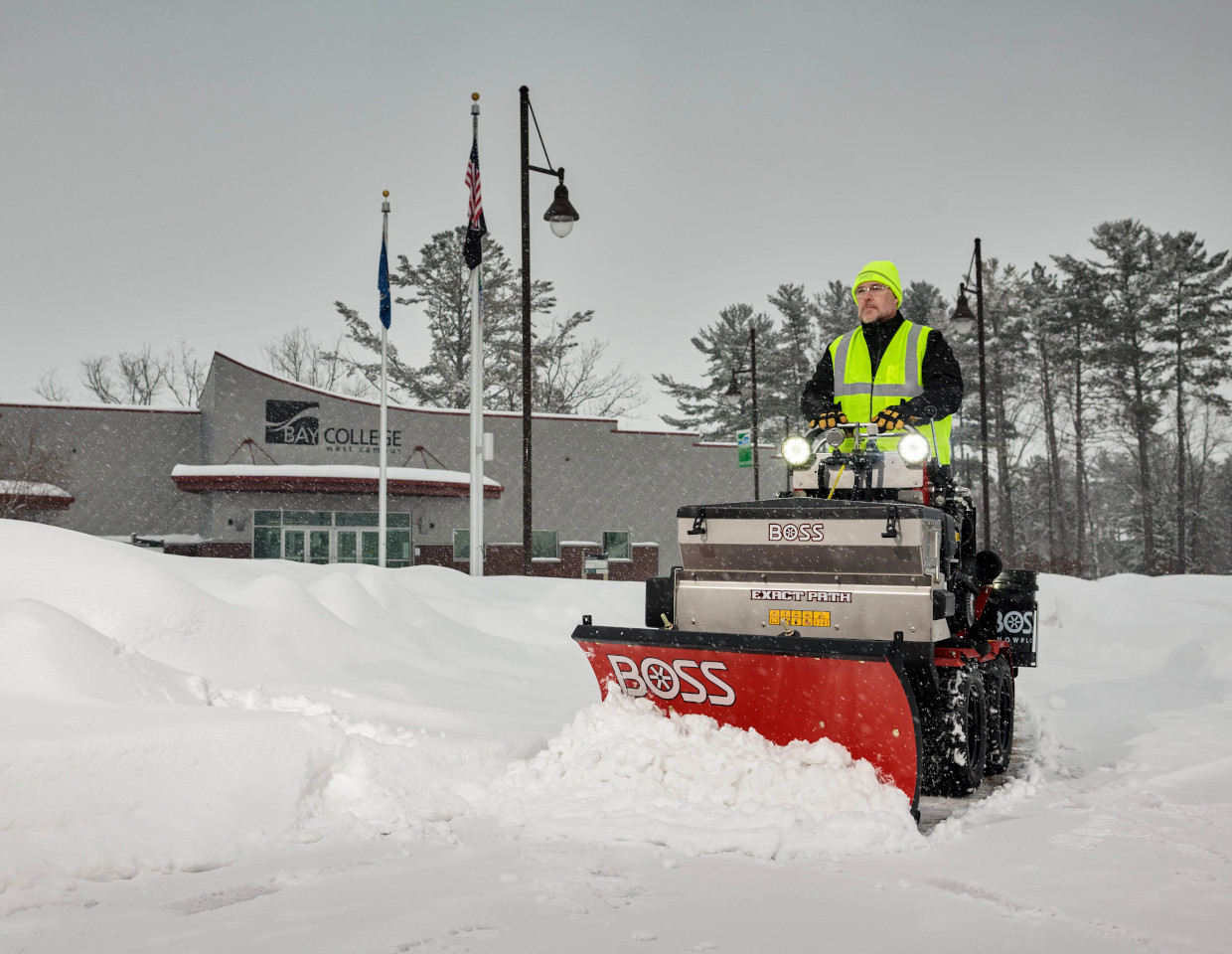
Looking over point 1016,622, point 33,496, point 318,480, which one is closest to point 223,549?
point 318,480

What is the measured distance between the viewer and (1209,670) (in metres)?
11.5

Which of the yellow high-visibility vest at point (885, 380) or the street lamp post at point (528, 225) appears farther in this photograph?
the street lamp post at point (528, 225)

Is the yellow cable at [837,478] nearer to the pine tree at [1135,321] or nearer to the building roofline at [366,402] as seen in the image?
the building roofline at [366,402]

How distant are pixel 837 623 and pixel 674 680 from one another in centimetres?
91

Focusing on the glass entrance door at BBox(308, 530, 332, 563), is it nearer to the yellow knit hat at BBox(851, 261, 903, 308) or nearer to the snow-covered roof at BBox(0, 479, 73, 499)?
the snow-covered roof at BBox(0, 479, 73, 499)

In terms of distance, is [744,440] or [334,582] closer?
[334,582]

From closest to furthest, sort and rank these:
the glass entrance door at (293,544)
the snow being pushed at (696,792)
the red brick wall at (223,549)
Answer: the snow being pushed at (696,792), the red brick wall at (223,549), the glass entrance door at (293,544)

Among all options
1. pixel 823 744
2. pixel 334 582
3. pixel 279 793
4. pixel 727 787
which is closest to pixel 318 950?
pixel 279 793

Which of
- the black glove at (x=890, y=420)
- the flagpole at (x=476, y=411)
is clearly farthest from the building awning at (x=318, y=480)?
the black glove at (x=890, y=420)

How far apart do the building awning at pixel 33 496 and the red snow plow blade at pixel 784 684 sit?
24.2 meters

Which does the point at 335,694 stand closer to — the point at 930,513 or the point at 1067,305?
the point at 930,513

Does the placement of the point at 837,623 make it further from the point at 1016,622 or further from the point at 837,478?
the point at 1016,622

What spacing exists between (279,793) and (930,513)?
3.52m

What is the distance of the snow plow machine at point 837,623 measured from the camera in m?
4.91
